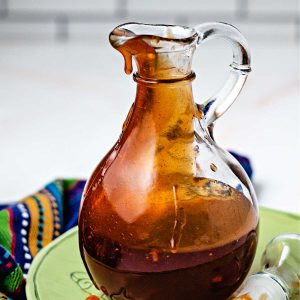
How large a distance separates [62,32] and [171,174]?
162 cm

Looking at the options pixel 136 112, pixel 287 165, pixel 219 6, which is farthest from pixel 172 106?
pixel 219 6

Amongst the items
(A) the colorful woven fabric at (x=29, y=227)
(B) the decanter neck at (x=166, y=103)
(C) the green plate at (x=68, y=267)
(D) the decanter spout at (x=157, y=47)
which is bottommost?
(A) the colorful woven fabric at (x=29, y=227)

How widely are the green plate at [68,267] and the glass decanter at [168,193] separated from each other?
46mm

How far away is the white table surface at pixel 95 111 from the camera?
102 centimetres

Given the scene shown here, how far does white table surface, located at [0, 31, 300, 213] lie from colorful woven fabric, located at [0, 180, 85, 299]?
0.53ft

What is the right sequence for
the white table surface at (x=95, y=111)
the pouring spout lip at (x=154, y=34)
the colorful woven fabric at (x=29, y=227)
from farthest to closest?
1. the white table surface at (x=95, y=111)
2. the colorful woven fabric at (x=29, y=227)
3. the pouring spout lip at (x=154, y=34)

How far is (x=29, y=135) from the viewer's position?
1.20 meters

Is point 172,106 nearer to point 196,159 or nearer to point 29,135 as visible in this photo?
point 196,159

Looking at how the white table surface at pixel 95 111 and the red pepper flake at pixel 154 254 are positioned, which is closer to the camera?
the red pepper flake at pixel 154 254

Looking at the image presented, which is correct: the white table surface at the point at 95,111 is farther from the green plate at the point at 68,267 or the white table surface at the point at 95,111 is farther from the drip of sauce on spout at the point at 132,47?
the drip of sauce on spout at the point at 132,47

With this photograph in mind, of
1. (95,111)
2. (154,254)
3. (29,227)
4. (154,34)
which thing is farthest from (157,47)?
(95,111)

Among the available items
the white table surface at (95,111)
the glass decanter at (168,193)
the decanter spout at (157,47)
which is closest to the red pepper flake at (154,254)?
the glass decanter at (168,193)

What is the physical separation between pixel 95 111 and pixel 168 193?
86 centimetres

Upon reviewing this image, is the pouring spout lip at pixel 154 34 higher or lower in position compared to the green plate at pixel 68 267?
higher
